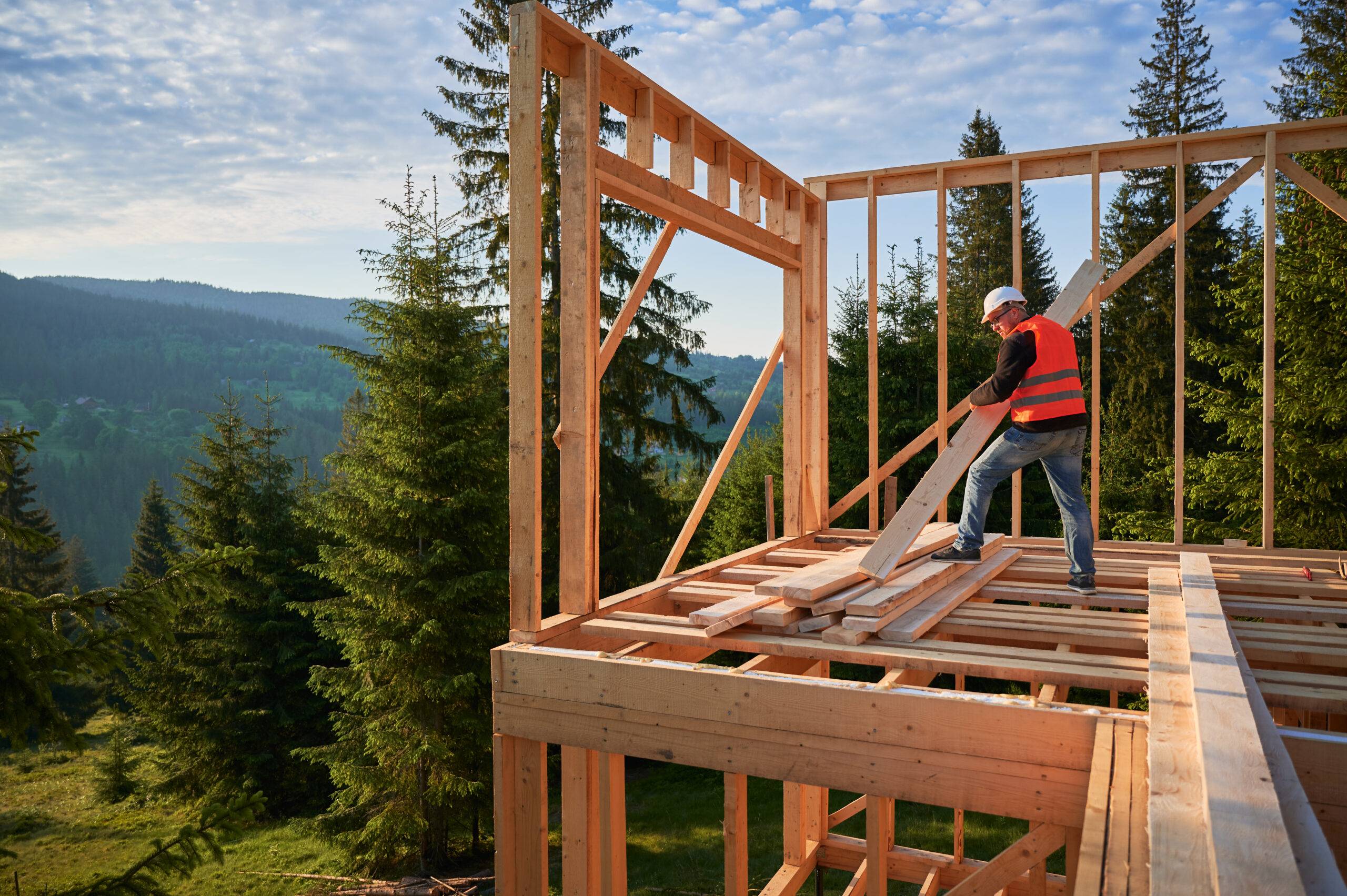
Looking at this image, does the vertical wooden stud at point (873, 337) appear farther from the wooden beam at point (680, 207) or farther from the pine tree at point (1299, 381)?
the pine tree at point (1299, 381)

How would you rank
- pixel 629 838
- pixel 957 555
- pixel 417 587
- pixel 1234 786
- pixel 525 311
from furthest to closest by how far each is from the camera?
pixel 629 838
pixel 417 587
pixel 957 555
pixel 525 311
pixel 1234 786

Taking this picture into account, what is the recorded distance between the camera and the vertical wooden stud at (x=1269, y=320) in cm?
645

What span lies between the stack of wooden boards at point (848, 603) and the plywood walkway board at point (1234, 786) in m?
1.18

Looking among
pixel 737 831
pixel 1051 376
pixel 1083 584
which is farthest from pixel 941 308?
pixel 737 831

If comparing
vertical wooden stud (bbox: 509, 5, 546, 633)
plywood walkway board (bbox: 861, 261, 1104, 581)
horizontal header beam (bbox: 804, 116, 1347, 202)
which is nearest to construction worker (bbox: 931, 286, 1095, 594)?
plywood walkway board (bbox: 861, 261, 1104, 581)

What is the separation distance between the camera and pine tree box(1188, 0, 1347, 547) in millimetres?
11328

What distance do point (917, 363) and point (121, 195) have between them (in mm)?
74763

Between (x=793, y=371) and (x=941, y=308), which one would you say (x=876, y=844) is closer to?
(x=793, y=371)

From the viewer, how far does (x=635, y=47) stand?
582 inches

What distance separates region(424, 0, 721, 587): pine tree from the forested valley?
0.06m

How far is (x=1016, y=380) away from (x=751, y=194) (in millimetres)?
2732

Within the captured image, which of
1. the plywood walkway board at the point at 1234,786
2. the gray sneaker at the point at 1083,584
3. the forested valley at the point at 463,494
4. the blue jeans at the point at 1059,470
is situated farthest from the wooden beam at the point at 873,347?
the forested valley at the point at 463,494

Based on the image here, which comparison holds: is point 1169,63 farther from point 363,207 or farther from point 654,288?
point 363,207

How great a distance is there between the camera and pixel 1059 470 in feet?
16.4
